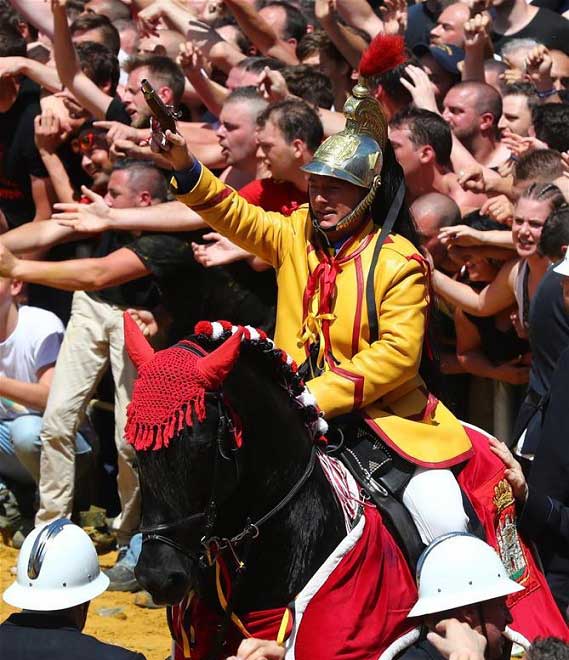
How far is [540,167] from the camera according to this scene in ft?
26.1

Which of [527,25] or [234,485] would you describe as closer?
[234,485]

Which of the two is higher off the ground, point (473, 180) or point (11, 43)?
point (473, 180)

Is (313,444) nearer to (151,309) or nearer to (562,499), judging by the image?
(562,499)

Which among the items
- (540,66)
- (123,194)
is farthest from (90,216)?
(540,66)

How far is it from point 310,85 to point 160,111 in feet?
13.6

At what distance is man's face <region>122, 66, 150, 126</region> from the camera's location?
9.48 meters

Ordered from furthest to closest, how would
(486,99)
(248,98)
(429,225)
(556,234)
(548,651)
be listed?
(486,99), (248,98), (429,225), (556,234), (548,651)

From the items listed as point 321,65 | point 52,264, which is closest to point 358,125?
point 52,264

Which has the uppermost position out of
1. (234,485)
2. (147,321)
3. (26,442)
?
(234,485)

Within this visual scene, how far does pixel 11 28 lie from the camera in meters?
10.8

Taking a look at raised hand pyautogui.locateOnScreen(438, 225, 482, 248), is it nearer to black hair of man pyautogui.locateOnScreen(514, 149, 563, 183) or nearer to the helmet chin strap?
black hair of man pyautogui.locateOnScreen(514, 149, 563, 183)

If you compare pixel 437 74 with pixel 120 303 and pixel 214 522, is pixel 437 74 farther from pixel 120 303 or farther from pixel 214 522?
pixel 214 522

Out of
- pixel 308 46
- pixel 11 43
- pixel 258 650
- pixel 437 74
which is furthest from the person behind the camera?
pixel 308 46

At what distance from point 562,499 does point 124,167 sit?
12.3 ft
